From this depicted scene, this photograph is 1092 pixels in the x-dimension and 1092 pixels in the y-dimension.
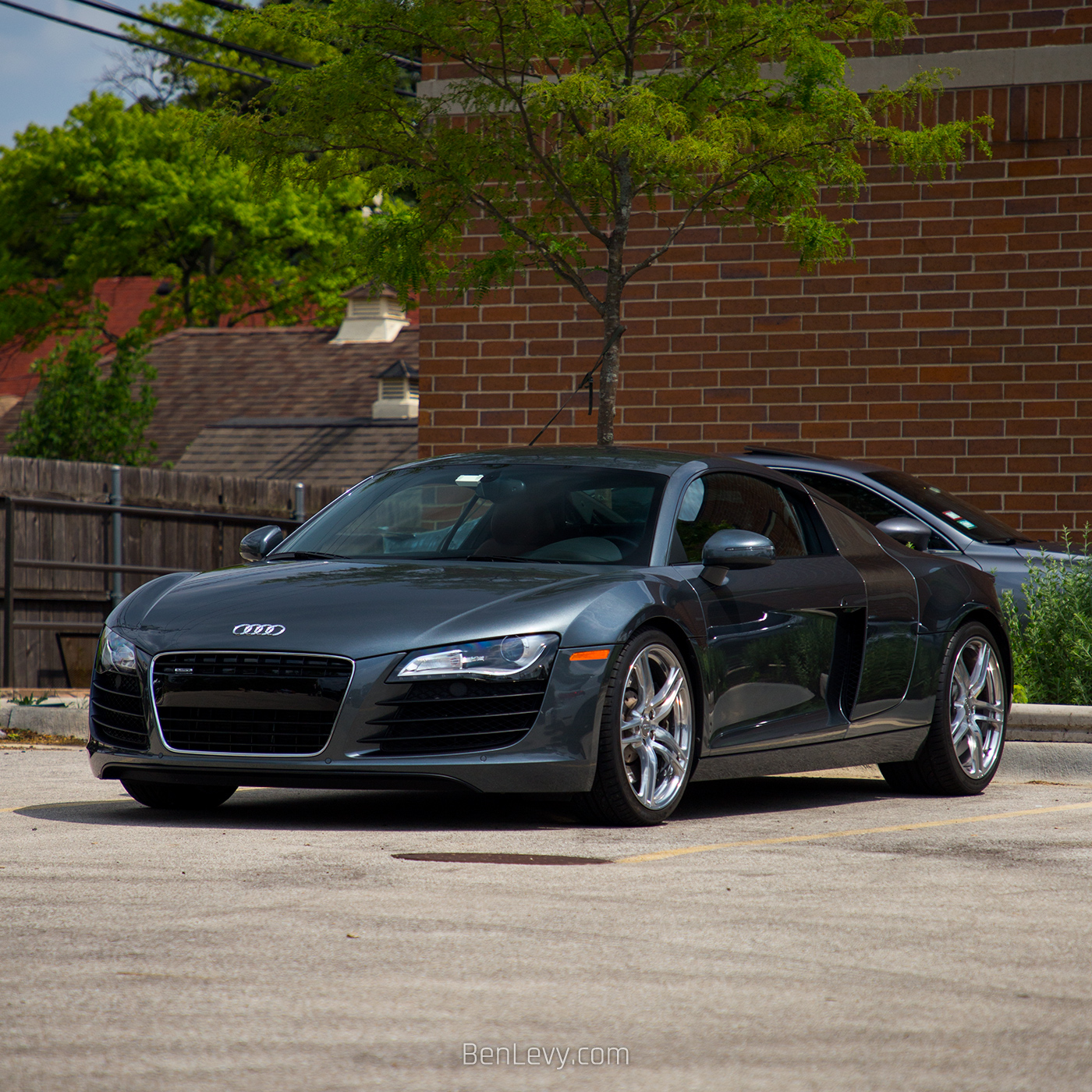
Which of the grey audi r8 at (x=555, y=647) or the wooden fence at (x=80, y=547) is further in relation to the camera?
the wooden fence at (x=80, y=547)

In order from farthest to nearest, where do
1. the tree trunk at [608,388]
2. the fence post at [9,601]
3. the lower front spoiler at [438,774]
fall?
the fence post at [9,601] < the tree trunk at [608,388] < the lower front spoiler at [438,774]

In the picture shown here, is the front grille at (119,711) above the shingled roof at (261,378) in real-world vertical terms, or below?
below

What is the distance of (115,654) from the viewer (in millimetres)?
6785

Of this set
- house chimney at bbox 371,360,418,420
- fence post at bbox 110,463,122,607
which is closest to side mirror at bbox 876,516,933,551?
fence post at bbox 110,463,122,607

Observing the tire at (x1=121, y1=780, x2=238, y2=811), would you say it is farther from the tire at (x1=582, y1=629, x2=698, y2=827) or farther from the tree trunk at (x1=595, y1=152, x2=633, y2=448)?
the tree trunk at (x1=595, y1=152, x2=633, y2=448)

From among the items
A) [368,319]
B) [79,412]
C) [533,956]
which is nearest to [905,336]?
[533,956]

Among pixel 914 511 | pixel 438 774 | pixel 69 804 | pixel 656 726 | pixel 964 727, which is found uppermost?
pixel 914 511

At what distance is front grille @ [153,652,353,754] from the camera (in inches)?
247

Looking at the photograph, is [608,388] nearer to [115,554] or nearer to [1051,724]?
[1051,724]

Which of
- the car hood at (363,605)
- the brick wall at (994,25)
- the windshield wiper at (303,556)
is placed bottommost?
the car hood at (363,605)

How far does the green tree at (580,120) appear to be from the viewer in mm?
11328

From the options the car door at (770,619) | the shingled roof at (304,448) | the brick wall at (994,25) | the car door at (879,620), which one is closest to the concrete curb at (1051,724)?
the car door at (879,620)

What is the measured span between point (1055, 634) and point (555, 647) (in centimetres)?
512

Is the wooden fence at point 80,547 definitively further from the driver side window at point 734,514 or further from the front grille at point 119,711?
the driver side window at point 734,514
